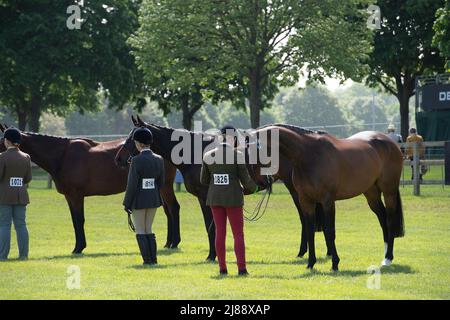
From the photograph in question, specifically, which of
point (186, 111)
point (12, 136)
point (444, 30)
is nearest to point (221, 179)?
point (12, 136)

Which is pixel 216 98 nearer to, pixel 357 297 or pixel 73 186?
pixel 73 186

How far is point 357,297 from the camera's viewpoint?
399 inches

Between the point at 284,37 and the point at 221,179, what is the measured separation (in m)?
28.0

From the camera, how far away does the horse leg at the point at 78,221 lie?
51.6ft

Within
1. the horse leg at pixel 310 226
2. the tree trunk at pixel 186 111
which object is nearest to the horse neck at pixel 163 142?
the horse leg at pixel 310 226

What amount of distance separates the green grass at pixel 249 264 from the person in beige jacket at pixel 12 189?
0.50 m

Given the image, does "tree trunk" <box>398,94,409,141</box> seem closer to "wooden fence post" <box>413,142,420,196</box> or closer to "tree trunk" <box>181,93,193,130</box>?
"tree trunk" <box>181,93,193,130</box>

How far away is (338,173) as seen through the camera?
13125 millimetres

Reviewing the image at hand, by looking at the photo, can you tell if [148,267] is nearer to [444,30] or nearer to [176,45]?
[444,30]

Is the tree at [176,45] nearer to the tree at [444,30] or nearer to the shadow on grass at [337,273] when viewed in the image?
the tree at [444,30]

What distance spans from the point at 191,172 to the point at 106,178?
2.62 meters

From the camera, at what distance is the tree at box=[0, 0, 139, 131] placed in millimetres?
43844
